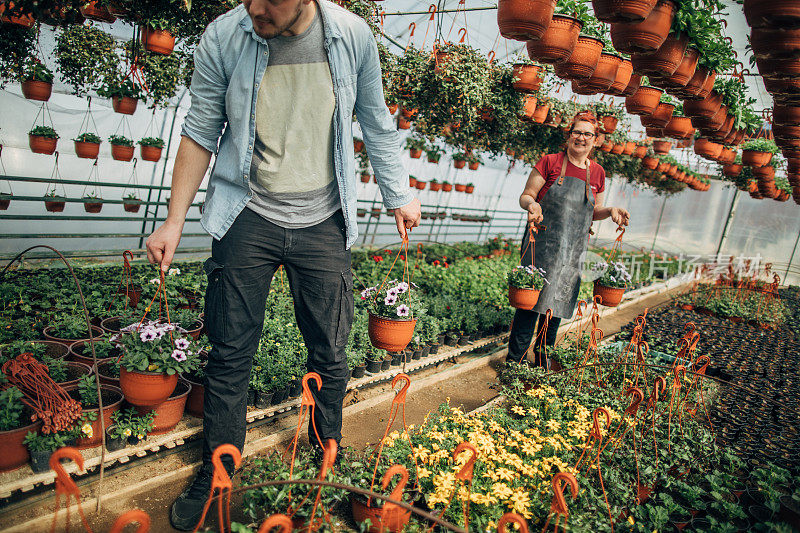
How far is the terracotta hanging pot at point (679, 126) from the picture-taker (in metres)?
5.07

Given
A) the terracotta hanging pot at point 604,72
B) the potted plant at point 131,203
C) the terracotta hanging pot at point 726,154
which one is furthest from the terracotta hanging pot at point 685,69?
the potted plant at point 131,203

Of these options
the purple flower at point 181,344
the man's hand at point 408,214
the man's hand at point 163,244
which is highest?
the man's hand at point 408,214

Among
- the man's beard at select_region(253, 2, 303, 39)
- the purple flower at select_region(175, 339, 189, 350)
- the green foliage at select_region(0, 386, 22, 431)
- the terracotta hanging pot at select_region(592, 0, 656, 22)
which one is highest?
the terracotta hanging pot at select_region(592, 0, 656, 22)

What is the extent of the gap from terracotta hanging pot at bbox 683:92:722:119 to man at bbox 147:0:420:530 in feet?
11.7

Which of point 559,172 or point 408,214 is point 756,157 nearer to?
point 559,172

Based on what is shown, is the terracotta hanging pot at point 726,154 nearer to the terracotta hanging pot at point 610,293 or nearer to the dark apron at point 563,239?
the terracotta hanging pot at point 610,293

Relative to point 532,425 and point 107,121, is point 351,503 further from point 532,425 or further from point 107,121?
point 107,121

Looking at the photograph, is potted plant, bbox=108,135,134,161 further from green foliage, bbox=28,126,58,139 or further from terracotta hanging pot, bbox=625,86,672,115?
terracotta hanging pot, bbox=625,86,672,115

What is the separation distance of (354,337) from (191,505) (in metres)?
1.73

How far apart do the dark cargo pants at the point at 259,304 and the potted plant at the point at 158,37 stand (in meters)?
2.64

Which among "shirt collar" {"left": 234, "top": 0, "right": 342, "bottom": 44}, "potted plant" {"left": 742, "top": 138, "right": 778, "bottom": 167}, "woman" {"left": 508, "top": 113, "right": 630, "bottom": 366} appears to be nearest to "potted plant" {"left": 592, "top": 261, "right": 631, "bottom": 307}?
"woman" {"left": 508, "top": 113, "right": 630, "bottom": 366}

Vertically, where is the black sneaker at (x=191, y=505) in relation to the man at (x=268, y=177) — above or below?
below

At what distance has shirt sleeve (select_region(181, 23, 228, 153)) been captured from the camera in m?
1.61

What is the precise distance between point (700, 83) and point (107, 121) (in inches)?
304
